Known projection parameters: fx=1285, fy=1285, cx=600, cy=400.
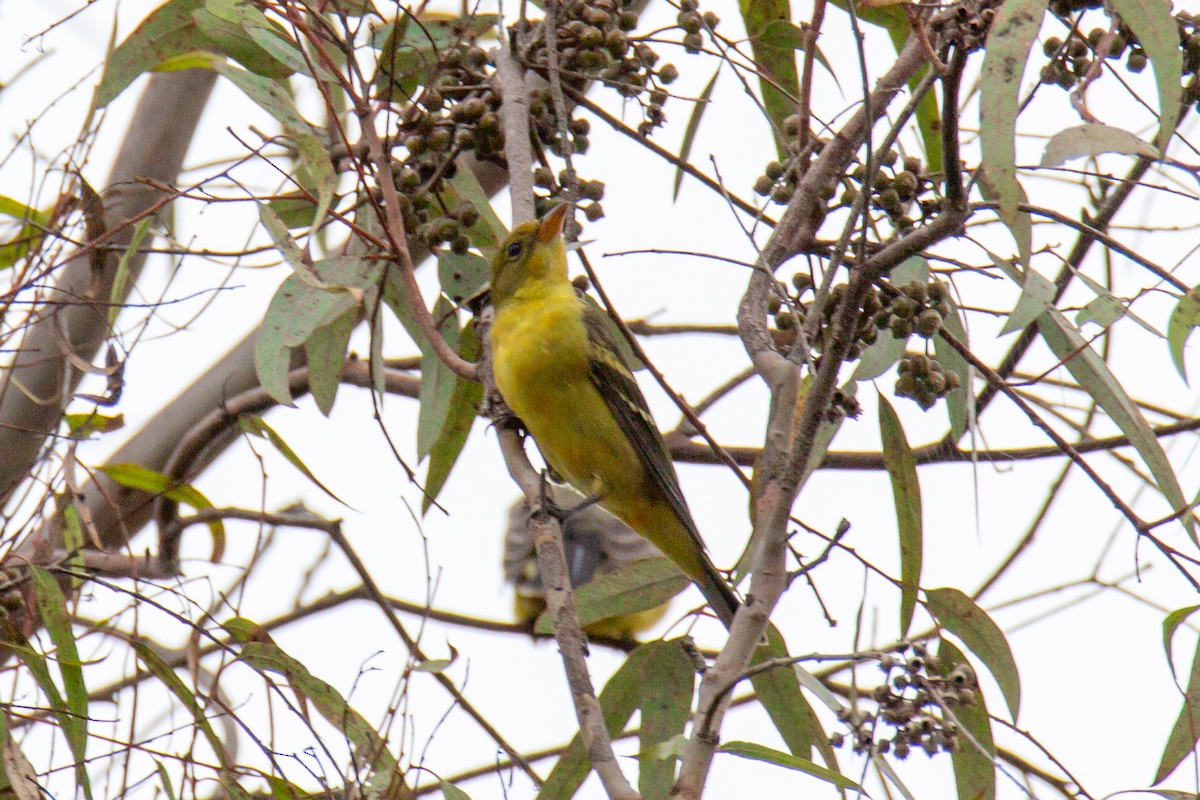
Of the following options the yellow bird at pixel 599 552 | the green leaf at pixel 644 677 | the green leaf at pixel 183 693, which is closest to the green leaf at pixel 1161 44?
the green leaf at pixel 644 677

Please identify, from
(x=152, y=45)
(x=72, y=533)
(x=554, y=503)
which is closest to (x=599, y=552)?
(x=72, y=533)

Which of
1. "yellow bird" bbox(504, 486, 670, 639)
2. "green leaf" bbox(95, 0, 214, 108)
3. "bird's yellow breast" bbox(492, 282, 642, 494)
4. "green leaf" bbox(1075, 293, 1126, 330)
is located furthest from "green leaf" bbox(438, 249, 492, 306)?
"yellow bird" bbox(504, 486, 670, 639)

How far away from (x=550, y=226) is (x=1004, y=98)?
1.48 metres

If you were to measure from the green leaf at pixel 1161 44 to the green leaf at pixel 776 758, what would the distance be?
1.14 meters

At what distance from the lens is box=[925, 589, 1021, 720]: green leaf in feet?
9.34

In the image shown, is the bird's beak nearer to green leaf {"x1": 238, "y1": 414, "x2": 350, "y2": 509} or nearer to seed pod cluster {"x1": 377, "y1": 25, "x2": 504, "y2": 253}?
seed pod cluster {"x1": 377, "y1": 25, "x2": 504, "y2": 253}

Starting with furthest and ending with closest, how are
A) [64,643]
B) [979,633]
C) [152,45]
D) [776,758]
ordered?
[152,45], [979,633], [64,643], [776,758]

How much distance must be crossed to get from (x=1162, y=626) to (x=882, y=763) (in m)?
0.72

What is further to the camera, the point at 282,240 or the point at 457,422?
the point at 457,422

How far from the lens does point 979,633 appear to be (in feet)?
9.43

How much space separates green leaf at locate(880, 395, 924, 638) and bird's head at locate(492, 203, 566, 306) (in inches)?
35.9

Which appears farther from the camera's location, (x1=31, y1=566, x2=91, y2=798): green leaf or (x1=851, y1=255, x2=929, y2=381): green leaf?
(x1=851, y1=255, x2=929, y2=381): green leaf

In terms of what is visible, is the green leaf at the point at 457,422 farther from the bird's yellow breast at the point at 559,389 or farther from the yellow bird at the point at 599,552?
the yellow bird at the point at 599,552

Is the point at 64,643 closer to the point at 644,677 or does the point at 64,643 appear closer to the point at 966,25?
the point at 644,677
